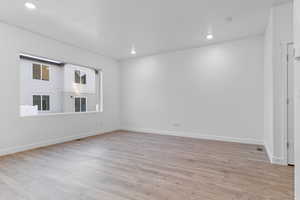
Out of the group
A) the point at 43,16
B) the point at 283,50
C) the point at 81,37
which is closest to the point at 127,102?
the point at 81,37

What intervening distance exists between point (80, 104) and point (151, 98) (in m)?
2.33

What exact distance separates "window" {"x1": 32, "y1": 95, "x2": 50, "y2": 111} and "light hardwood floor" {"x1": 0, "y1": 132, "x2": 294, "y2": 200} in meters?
1.13

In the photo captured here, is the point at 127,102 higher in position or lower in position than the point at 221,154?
higher

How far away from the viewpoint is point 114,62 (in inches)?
231

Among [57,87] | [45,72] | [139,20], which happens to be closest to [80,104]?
[57,87]

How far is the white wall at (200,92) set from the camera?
13.0ft

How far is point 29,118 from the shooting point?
11.6 ft

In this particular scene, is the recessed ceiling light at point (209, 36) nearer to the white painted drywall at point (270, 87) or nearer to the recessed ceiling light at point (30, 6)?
the white painted drywall at point (270, 87)

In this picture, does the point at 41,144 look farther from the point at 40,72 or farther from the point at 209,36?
the point at 209,36

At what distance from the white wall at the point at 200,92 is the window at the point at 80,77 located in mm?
1489

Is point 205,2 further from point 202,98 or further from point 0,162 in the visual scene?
point 0,162

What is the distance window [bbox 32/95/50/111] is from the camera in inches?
154

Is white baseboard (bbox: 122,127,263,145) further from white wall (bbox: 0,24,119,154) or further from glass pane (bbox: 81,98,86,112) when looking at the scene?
glass pane (bbox: 81,98,86,112)

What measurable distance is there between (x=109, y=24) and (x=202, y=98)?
10.3ft
